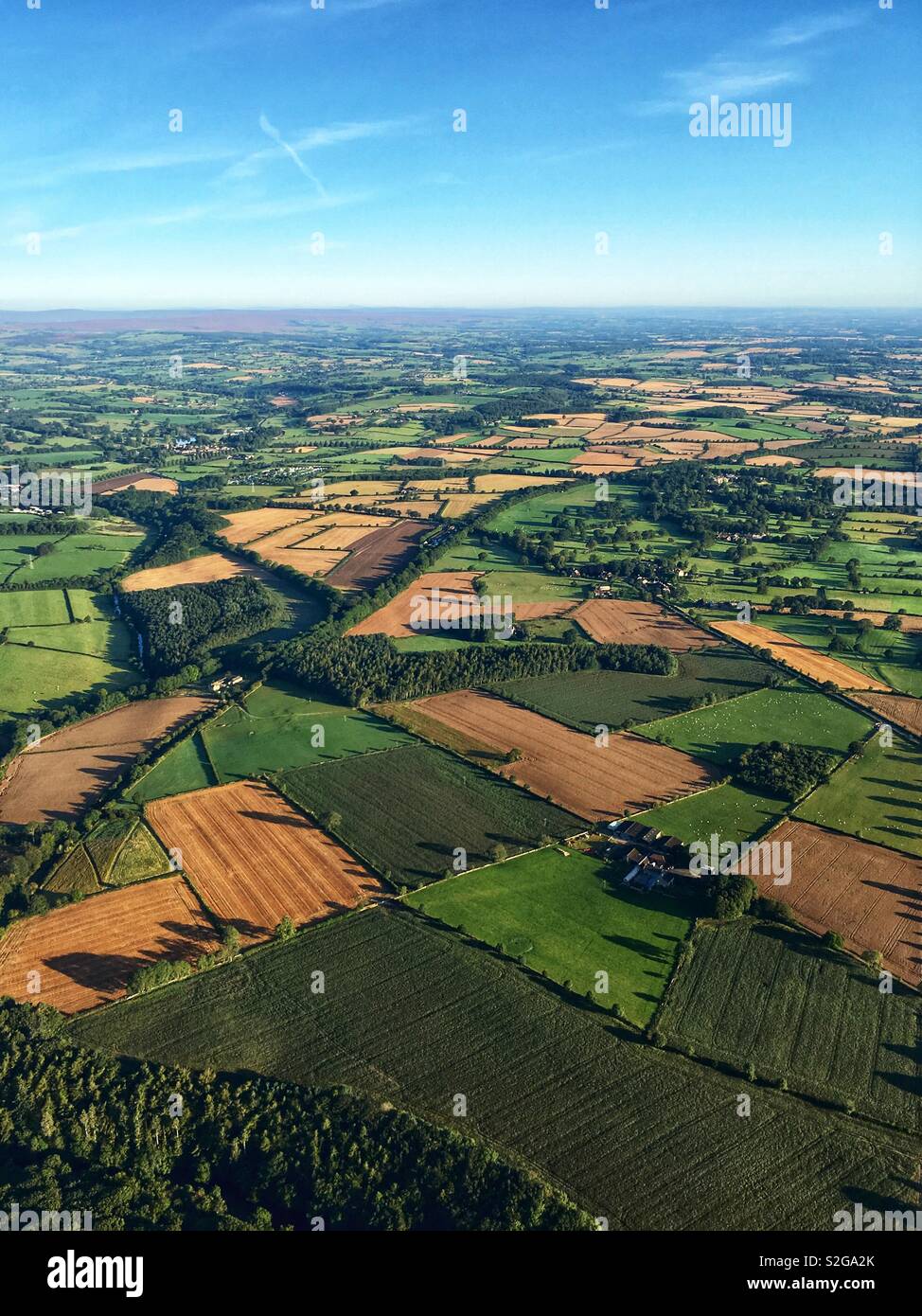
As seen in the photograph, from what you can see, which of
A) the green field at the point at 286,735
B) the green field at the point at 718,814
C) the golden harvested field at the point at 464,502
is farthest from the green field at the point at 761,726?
the golden harvested field at the point at 464,502

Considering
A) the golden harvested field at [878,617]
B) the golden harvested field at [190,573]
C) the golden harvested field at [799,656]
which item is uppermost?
the golden harvested field at [190,573]

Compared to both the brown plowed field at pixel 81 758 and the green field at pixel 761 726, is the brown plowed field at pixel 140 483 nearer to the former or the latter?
the brown plowed field at pixel 81 758

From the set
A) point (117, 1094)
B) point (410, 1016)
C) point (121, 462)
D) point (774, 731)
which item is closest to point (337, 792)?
point (410, 1016)

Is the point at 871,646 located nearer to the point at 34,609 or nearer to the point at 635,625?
the point at 635,625

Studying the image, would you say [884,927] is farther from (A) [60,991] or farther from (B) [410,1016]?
(A) [60,991]

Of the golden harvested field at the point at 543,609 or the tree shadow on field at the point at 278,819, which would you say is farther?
the golden harvested field at the point at 543,609

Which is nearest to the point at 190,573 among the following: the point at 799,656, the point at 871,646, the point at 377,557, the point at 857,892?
the point at 377,557
